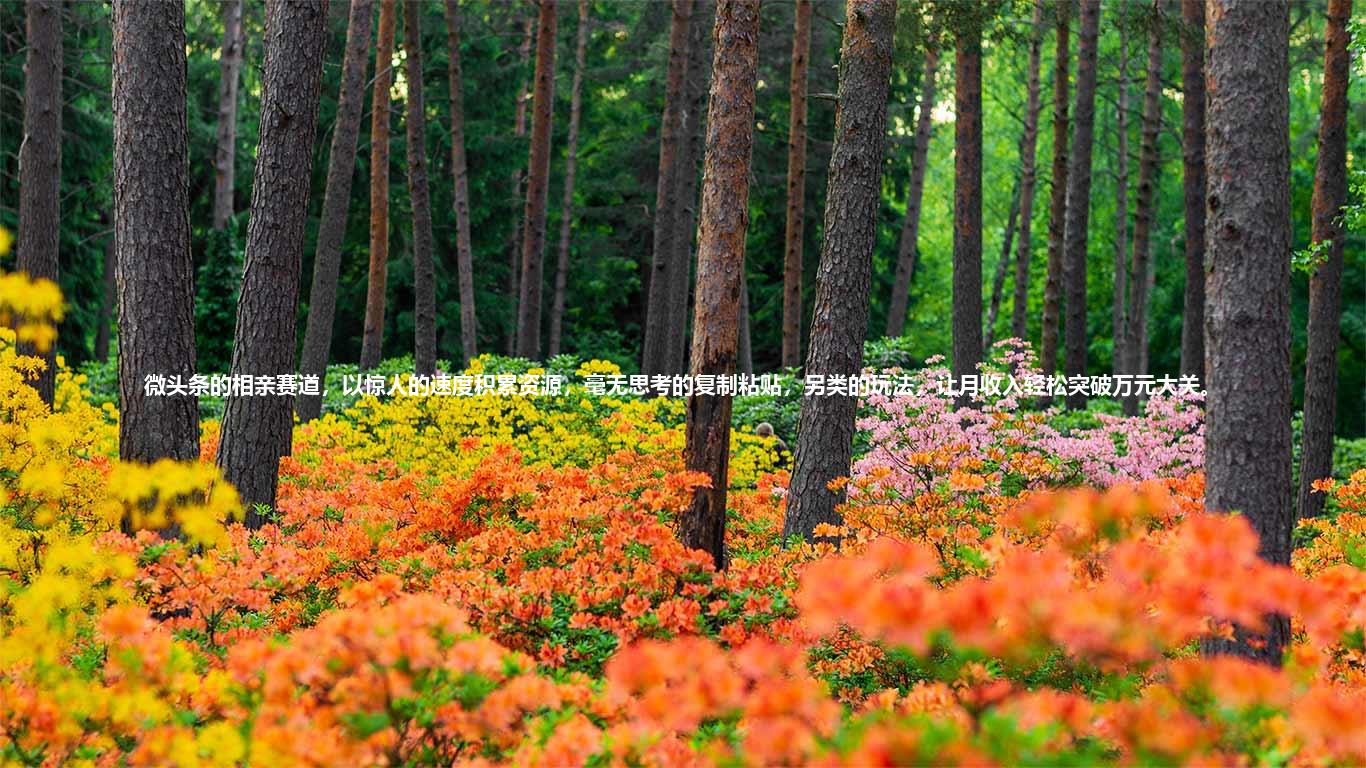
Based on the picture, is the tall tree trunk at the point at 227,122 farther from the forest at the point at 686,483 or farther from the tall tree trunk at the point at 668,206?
the tall tree trunk at the point at 668,206

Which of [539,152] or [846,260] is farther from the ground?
[539,152]

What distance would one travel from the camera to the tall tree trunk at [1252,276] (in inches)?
166

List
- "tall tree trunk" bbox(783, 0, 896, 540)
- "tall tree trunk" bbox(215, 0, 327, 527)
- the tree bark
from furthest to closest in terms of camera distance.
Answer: "tall tree trunk" bbox(783, 0, 896, 540), "tall tree trunk" bbox(215, 0, 327, 527), the tree bark

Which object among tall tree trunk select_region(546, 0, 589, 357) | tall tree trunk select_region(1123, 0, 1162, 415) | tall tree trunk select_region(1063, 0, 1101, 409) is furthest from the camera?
tall tree trunk select_region(546, 0, 589, 357)

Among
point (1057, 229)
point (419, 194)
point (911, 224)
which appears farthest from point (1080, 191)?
point (419, 194)

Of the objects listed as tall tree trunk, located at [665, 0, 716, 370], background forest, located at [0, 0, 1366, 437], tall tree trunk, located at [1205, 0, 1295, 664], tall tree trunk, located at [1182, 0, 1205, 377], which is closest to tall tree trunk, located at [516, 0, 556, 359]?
tall tree trunk, located at [665, 0, 716, 370]

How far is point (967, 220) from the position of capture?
39.0 feet

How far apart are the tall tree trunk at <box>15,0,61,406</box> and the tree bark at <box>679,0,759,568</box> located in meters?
6.92

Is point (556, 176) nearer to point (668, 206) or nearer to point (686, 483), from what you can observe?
point (668, 206)

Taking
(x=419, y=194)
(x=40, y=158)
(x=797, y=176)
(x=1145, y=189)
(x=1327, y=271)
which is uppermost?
(x=1145, y=189)

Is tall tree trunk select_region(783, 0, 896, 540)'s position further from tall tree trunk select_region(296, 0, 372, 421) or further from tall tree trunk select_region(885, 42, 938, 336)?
tall tree trunk select_region(885, 42, 938, 336)

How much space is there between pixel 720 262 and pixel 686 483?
1.24 metres

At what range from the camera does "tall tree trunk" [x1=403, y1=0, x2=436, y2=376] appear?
13.8m

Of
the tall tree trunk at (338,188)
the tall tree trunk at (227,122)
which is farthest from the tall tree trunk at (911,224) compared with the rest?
the tall tree trunk at (227,122)
